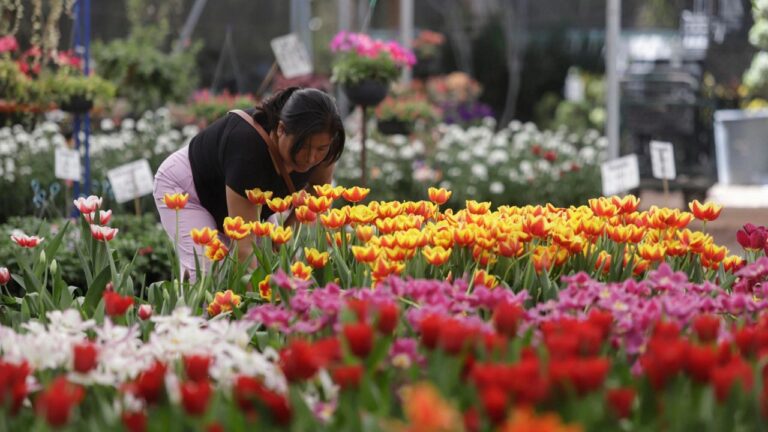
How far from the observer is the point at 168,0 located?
10695mm

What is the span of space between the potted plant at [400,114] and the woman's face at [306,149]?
5420mm

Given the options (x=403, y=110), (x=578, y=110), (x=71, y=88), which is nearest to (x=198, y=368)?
(x=71, y=88)

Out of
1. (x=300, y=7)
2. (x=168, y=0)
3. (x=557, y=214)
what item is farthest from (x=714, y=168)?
(x=557, y=214)

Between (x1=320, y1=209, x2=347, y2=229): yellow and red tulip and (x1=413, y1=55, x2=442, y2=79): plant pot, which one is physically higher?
(x1=413, y1=55, x2=442, y2=79): plant pot

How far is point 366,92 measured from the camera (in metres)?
7.17

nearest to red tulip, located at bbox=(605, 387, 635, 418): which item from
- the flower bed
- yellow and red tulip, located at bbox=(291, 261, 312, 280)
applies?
the flower bed

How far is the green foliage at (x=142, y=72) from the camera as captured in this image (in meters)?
8.93

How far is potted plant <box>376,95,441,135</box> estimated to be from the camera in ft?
29.1

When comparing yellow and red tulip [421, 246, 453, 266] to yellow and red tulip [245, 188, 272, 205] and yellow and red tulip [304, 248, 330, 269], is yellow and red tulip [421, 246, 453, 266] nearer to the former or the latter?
yellow and red tulip [304, 248, 330, 269]

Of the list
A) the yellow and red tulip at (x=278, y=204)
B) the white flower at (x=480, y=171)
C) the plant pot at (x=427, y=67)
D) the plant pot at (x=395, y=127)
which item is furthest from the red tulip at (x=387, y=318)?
the plant pot at (x=427, y=67)

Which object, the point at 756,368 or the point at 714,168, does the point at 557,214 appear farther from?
the point at 714,168

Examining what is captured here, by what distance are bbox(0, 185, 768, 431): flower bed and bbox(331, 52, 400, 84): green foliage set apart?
12.8 ft

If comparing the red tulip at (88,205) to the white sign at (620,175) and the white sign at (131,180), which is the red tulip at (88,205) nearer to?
the white sign at (131,180)

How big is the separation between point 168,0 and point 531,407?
9.59 meters
